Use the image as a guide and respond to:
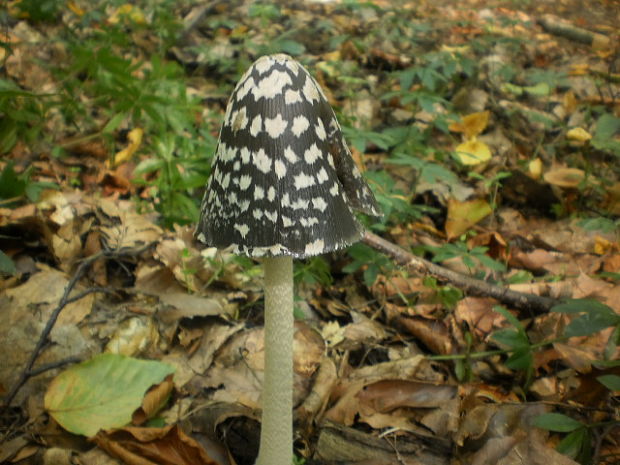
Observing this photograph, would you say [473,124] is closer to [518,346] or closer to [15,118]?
[518,346]

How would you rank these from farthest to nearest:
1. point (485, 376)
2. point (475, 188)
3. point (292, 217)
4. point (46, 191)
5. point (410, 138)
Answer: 1. point (475, 188)
2. point (410, 138)
3. point (46, 191)
4. point (485, 376)
5. point (292, 217)

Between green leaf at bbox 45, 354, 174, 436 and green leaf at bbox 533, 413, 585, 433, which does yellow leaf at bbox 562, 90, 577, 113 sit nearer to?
green leaf at bbox 533, 413, 585, 433

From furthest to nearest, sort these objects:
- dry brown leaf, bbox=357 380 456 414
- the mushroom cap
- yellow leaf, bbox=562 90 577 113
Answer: yellow leaf, bbox=562 90 577 113 → dry brown leaf, bbox=357 380 456 414 → the mushroom cap

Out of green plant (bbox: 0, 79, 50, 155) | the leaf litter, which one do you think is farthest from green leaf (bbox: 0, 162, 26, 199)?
green plant (bbox: 0, 79, 50, 155)

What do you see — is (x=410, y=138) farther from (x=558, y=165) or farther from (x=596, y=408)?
(x=596, y=408)

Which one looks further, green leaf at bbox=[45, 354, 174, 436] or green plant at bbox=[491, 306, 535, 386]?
green plant at bbox=[491, 306, 535, 386]

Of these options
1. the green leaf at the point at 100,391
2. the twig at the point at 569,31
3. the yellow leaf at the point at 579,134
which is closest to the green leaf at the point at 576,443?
the green leaf at the point at 100,391

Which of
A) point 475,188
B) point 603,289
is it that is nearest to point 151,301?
point 603,289
